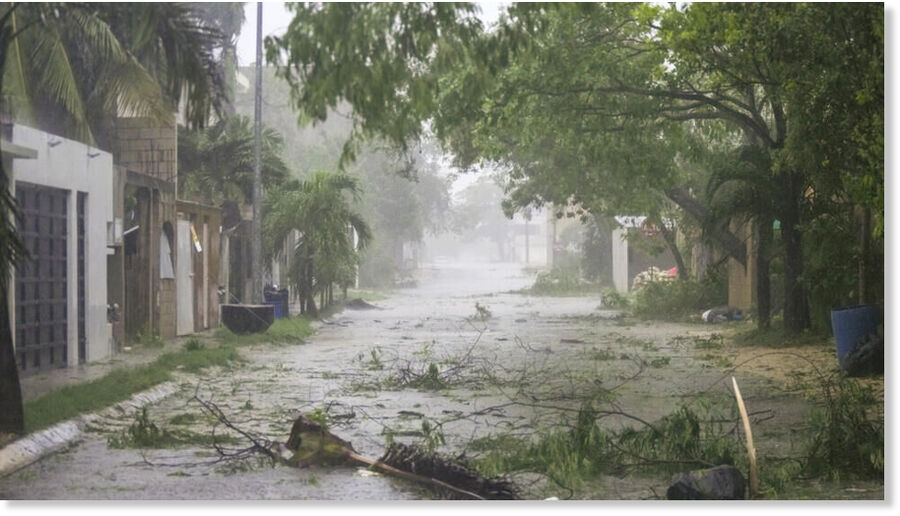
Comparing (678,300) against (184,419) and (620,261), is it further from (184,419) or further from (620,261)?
(620,261)

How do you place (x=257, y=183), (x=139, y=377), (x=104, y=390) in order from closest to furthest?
(x=104, y=390), (x=139, y=377), (x=257, y=183)

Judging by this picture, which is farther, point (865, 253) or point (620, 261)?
point (620, 261)

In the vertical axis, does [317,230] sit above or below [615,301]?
above

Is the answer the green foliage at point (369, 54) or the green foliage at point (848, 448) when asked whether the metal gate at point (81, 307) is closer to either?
the green foliage at point (369, 54)

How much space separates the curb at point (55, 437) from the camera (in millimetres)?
7125

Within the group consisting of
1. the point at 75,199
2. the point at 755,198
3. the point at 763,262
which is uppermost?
the point at 755,198

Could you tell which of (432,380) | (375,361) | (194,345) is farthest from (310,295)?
(432,380)

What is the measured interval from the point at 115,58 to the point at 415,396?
2.88 m

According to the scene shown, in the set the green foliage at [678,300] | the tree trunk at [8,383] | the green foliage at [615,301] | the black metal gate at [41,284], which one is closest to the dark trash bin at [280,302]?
the black metal gate at [41,284]

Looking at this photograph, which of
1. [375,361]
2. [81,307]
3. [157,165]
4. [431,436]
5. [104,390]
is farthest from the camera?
[157,165]

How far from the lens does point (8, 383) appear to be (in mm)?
7293

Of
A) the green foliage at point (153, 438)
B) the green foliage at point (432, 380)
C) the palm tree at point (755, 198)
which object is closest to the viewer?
the green foliage at point (153, 438)

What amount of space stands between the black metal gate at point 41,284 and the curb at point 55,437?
0.40 m

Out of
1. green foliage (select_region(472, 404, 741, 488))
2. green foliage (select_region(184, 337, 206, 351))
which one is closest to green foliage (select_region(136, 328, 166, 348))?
green foliage (select_region(184, 337, 206, 351))
